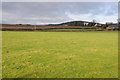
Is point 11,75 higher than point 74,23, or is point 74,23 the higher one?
point 74,23

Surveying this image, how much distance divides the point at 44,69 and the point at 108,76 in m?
2.40

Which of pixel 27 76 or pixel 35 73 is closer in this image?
pixel 27 76

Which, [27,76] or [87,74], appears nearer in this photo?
[27,76]

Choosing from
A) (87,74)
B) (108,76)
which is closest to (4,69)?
(87,74)

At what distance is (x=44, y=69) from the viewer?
454 centimetres

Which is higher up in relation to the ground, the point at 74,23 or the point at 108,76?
the point at 74,23

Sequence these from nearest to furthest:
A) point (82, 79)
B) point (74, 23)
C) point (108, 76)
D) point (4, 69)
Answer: point (82, 79) < point (108, 76) < point (4, 69) < point (74, 23)

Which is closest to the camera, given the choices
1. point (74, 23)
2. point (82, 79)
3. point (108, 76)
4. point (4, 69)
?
point (82, 79)

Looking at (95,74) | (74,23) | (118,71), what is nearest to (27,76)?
(95,74)

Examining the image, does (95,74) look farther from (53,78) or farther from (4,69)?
(4,69)

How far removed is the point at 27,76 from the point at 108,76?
284 cm

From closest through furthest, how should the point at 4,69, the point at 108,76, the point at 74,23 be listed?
the point at 108,76 → the point at 4,69 → the point at 74,23

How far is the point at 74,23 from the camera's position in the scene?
8912 cm

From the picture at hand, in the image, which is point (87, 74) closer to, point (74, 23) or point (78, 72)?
point (78, 72)
